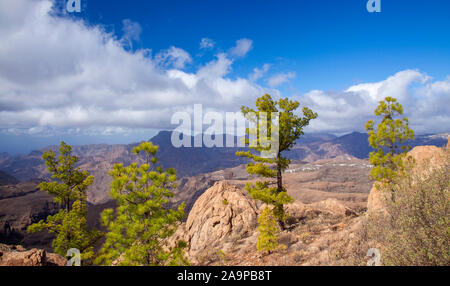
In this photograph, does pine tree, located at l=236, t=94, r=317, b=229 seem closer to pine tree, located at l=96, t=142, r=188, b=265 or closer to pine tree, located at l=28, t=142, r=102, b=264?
pine tree, located at l=96, t=142, r=188, b=265

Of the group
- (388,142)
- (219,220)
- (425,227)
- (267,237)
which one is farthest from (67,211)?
A: (388,142)

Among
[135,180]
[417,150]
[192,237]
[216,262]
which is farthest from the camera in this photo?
[192,237]

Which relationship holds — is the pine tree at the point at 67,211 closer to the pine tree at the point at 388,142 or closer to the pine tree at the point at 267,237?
the pine tree at the point at 267,237

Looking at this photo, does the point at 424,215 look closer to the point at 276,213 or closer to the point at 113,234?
the point at 276,213

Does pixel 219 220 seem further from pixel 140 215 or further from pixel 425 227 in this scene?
pixel 425 227

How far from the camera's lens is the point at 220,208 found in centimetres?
3291

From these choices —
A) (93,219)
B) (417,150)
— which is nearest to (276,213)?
(417,150)

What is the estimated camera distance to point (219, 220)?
102 feet

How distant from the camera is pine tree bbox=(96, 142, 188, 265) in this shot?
395 inches

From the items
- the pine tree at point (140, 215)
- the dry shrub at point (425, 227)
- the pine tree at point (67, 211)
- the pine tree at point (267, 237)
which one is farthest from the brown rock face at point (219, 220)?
the dry shrub at point (425, 227)

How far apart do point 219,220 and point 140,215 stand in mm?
22172
